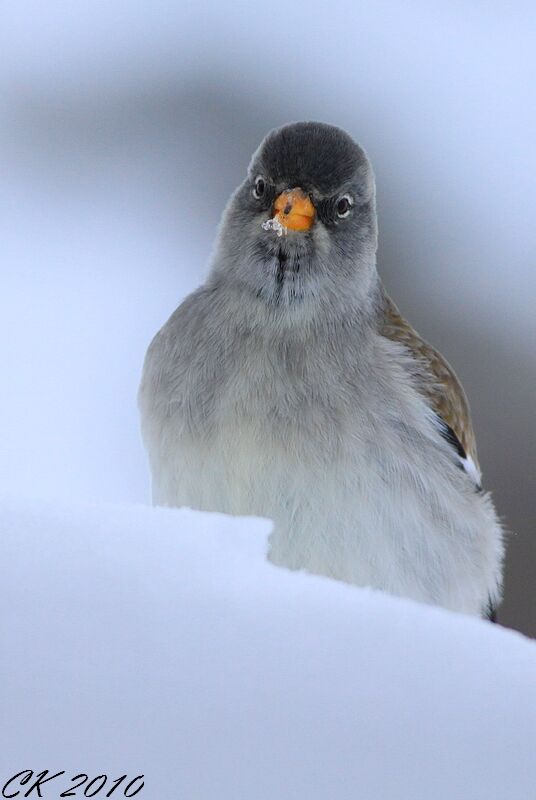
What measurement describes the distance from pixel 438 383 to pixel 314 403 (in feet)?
1.64

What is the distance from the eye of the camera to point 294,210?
2.34m

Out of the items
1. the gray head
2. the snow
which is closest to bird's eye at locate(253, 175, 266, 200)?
the gray head

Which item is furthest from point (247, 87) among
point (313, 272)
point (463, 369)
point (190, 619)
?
point (190, 619)

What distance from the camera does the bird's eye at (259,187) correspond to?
246 centimetres

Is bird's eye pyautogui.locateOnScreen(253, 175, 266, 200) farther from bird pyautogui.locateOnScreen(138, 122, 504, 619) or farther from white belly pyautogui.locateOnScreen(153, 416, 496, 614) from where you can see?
white belly pyautogui.locateOnScreen(153, 416, 496, 614)

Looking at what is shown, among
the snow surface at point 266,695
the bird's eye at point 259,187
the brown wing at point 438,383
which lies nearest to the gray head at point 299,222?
the bird's eye at point 259,187

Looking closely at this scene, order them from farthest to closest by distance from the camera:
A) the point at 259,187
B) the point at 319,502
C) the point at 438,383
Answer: the point at 438,383 < the point at 259,187 < the point at 319,502

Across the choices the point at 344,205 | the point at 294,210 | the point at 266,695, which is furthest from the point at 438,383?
the point at 266,695

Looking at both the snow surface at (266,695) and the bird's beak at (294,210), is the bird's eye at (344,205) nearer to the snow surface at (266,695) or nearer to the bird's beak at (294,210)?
the bird's beak at (294,210)

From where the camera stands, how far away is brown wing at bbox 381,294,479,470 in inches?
103

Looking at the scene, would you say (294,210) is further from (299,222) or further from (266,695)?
(266,695)

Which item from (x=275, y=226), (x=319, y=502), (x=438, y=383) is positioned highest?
(x=275, y=226)

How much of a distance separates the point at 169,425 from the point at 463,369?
1.98 m

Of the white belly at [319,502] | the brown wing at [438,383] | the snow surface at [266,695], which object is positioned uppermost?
the snow surface at [266,695]
